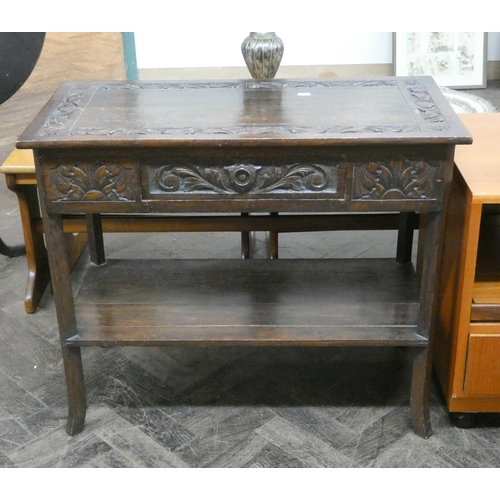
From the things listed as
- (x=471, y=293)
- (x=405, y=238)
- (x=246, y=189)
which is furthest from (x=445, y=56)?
(x=246, y=189)

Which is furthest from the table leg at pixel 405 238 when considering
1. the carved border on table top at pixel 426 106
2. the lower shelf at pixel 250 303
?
the carved border on table top at pixel 426 106

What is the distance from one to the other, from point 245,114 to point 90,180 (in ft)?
1.38

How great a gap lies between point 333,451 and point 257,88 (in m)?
1.04

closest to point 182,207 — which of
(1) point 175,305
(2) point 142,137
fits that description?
(2) point 142,137

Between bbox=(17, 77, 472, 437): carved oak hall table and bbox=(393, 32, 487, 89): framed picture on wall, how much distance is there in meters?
2.93

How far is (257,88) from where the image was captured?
6.58ft

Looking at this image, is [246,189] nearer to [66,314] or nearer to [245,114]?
[245,114]

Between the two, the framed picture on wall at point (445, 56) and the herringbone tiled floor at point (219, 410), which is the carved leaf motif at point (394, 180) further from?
the framed picture on wall at point (445, 56)

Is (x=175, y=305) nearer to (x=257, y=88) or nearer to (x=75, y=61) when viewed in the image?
(x=257, y=88)

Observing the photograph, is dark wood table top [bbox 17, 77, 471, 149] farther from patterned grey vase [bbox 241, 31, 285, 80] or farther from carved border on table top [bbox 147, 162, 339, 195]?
patterned grey vase [bbox 241, 31, 285, 80]

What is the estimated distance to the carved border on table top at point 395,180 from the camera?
1.62m

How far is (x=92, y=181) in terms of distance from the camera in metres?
1.66

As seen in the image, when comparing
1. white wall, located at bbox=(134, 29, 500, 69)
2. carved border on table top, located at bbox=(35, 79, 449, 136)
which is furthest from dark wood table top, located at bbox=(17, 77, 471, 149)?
white wall, located at bbox=(134, 29, 500, 69)

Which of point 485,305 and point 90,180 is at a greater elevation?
point 90,180
